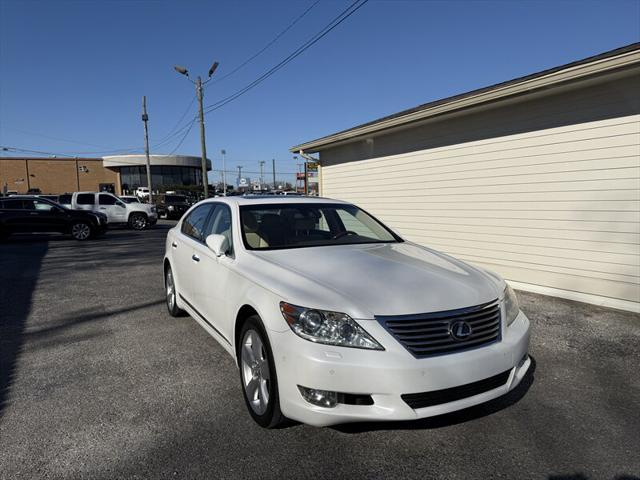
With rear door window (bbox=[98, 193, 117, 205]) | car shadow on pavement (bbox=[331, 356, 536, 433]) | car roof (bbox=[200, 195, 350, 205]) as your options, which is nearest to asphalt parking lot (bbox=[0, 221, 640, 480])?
car shadow on pavement (bbox=[331, 356, 536, 433])

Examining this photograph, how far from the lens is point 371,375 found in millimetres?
2227

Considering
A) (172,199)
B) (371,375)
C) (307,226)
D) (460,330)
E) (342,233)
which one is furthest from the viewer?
(172,199)

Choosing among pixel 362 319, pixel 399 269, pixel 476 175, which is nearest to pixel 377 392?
pixel 362 319

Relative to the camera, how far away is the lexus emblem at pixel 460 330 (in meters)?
2.43

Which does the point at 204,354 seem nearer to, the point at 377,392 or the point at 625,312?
the point at 377,392

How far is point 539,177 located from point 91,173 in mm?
60770

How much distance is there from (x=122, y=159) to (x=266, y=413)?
207 ft

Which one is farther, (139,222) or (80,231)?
(139,222)

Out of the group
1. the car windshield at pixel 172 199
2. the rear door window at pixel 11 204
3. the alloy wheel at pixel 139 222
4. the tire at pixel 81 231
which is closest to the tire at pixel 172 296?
the tire at pixel 81 231

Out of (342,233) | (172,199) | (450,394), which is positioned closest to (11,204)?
(172,199)

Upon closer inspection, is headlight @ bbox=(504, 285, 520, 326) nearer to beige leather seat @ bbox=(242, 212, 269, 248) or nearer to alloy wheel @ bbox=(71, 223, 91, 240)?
beige leather seat @ bbox=(242, 212, 269, 248)

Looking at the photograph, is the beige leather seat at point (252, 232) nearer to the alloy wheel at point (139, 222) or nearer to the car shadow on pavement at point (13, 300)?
the car shadow on pavement at point (13, 300)

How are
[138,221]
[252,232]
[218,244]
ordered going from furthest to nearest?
[138,221], [252,232], [218,244]

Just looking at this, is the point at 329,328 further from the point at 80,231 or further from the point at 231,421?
the point at 80,231
